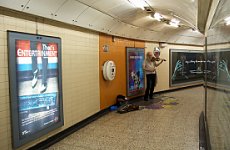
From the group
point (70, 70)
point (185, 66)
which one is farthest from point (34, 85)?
point (185, 66)

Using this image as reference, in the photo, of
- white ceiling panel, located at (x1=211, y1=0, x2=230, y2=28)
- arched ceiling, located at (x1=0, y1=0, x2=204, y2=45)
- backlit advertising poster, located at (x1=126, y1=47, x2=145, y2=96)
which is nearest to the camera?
white ceiling panel, located at (x1=211, y1=0, x2=230, y2=28)

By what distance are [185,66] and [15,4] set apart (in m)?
8.51

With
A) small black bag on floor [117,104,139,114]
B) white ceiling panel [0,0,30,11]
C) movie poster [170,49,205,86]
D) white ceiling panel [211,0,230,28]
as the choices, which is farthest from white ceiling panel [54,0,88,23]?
movie poster [170,49,205,86]

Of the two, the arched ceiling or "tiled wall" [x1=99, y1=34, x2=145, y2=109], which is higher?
the arched ceiling

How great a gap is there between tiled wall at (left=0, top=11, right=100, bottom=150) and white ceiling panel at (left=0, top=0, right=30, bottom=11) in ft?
0.57

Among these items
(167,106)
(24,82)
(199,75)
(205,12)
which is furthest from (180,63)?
(24,82)

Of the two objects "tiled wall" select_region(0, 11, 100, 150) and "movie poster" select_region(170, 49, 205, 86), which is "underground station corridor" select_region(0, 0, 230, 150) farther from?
"movie poster" select_region(170, 49, 205, 86)

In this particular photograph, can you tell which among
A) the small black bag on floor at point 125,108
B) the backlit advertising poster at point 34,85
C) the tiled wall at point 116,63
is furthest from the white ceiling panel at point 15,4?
the small black bag on floor at point 125,108

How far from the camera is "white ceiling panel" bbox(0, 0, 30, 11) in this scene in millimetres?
2547

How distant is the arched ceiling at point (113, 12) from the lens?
3.11 m

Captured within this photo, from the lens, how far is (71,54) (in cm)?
423

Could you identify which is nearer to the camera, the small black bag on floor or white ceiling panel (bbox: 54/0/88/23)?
white ceiling panel (bbox: 54/0/88/23)

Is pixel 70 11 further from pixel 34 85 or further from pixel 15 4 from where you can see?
pixel 34 85

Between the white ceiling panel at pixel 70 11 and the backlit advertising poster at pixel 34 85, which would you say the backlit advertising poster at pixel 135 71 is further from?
the backlit advertising poster at pixel 34 85
